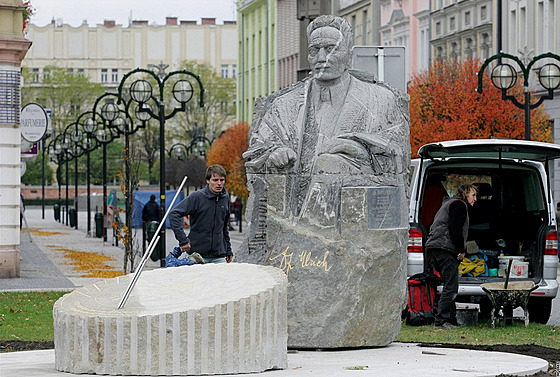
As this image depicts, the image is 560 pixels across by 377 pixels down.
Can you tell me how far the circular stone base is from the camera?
852 cm

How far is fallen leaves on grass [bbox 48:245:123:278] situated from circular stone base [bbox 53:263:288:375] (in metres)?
16.5

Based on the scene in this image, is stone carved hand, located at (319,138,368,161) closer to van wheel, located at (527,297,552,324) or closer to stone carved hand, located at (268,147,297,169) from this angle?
stone carved hand, located at (268,147,297,169)

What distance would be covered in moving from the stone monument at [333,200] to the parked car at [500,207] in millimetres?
4258

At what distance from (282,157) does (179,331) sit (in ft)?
9.41

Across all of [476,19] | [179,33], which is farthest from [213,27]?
[476,19]

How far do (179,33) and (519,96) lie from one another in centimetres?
9064

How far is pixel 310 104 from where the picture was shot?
37.4 ft

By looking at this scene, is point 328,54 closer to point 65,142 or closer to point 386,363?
point 386,363

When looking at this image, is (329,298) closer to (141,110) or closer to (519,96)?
(141,110)

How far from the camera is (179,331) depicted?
27.9 ft

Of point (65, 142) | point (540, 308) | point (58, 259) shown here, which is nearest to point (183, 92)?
point (58, 259)

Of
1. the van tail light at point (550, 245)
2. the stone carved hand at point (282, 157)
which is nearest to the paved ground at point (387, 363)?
the stone carved hand at point (282, 157)

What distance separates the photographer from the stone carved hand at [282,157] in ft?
36.3
